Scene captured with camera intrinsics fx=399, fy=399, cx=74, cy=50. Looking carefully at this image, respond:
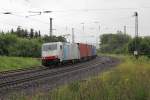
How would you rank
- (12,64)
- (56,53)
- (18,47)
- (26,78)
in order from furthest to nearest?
(18,47)
(56,53)
(12,64)
(26,78)

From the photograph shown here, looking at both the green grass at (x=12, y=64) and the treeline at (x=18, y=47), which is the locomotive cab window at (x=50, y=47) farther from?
the treeline at (x=18, y=47)

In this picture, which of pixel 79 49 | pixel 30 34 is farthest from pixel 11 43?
pixel 30 34

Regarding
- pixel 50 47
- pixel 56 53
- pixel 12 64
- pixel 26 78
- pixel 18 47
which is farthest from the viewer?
pixel 18 47

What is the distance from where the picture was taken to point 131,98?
11.0m

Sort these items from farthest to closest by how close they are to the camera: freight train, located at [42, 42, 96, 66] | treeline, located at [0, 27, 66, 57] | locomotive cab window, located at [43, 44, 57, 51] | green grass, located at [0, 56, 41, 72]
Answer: treeline, located at [0, 27, 66, 57] → locomotive cab window, located at [43, 44, 57, 51] → freight train, located at [42, 42, 96, 66] → green grass, located at [0, 56, 41, 72]

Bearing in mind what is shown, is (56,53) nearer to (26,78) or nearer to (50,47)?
(50,47)

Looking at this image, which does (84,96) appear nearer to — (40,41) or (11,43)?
(11,43)

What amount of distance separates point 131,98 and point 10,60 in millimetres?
33334

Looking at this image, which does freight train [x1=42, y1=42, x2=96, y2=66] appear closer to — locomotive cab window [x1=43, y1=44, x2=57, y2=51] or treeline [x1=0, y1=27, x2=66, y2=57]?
locomotive cab window [x1=43, y1=44, x2=57, y2=51]

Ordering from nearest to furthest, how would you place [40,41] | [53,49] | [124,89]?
[124,89] < [53,49] < [40,41]

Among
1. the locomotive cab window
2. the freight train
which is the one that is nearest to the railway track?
the freight train

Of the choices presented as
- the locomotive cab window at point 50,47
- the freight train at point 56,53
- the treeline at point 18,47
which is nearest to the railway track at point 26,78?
the freight train at point 56,53

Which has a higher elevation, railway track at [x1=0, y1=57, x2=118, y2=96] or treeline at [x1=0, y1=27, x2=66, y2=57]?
treeline at [x1=0, y1=27, x2=66, y2=57]

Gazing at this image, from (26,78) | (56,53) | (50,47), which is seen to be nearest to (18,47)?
(50,47)
